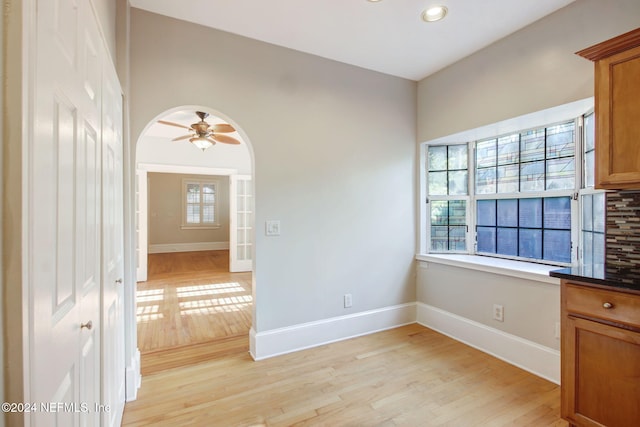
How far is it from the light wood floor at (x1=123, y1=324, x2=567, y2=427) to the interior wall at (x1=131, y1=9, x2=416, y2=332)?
1.39 ft

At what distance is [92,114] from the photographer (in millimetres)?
1125

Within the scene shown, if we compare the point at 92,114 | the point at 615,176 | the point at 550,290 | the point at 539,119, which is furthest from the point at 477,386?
the point at 92,114

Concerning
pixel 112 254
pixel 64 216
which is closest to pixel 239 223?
pixel 112 254

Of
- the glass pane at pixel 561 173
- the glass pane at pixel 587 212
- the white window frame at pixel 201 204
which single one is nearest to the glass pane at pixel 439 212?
the glass pane at pixel 561 173

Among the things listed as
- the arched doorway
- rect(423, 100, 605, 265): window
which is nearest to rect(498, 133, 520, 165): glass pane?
rect(423, 100, 605, 265): window

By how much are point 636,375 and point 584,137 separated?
169 centimetres

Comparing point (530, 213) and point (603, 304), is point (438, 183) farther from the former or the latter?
point (603, 304)

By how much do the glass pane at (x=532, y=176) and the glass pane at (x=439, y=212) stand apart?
0.76 meters

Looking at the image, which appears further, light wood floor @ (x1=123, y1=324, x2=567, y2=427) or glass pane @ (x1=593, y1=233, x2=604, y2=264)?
glass pane @ (x1=593, y1=233, x2=604, y2=264)

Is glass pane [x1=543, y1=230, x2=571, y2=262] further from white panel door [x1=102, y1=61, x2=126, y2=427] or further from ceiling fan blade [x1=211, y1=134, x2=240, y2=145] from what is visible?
ceiling fan blade [x1=211, y1=134, x2=240, y2=145]

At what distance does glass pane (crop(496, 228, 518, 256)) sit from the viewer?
276 cm

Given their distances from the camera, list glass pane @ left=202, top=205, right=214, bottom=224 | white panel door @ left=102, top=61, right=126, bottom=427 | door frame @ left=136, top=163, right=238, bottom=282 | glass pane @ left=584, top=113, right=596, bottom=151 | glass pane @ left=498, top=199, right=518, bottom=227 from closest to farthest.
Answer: white panel door @ left=102, top=61, right=126, bottom=427
glass pane @ left=584, top=113, right=596, bottom=151
glass pane @ left=498, top=199, right=518, bottom=227
door frame @ left=136, top=163, right=238, bottom=282
glass pane @ left=202, top=205, right=214, bottom=224

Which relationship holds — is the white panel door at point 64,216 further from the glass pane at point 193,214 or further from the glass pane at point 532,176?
the glass pane at point 193,214

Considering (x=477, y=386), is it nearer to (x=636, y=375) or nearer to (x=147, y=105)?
(x=636, y=375)
